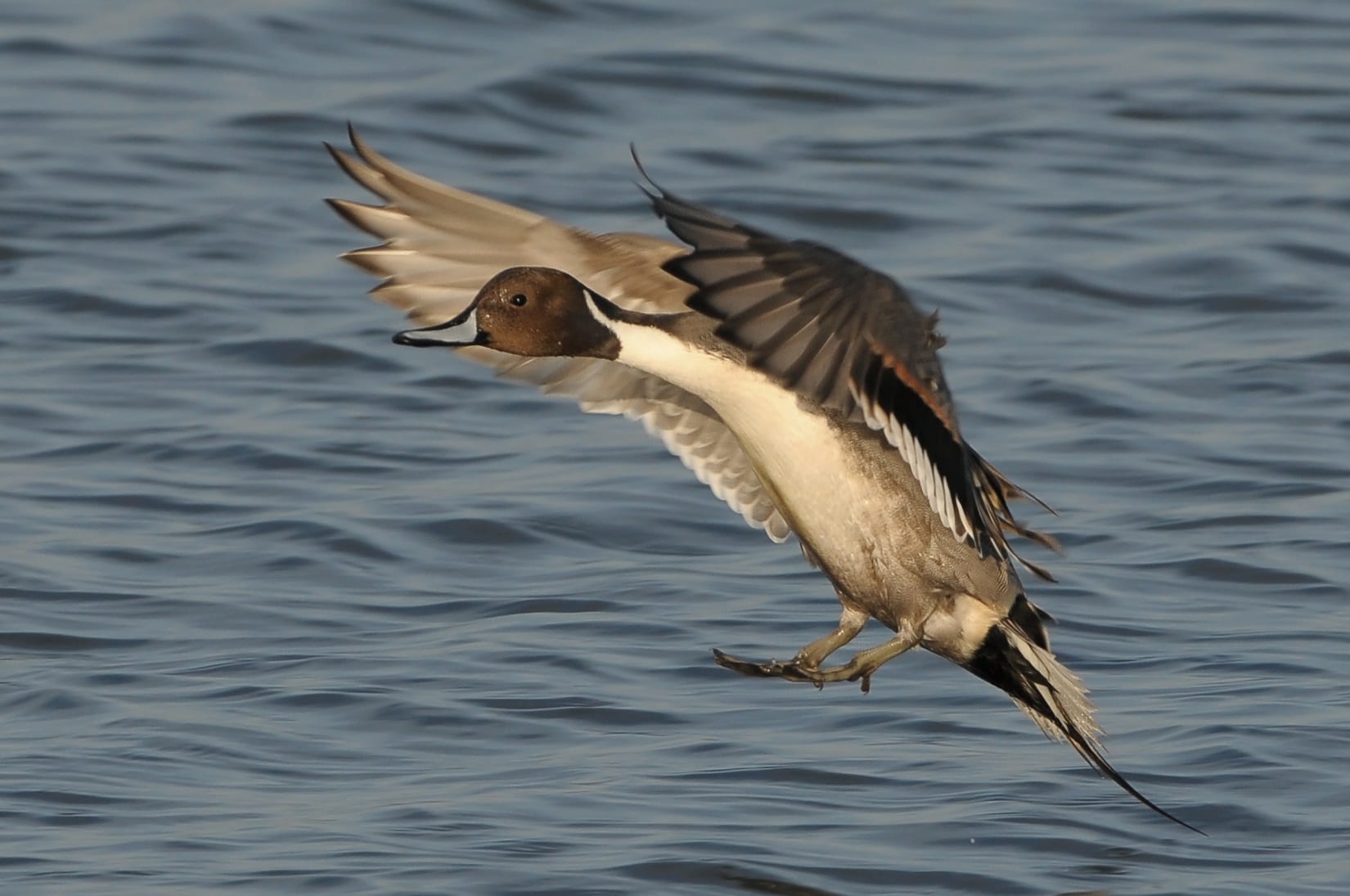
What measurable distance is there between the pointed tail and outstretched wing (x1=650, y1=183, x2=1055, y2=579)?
0.60 metres

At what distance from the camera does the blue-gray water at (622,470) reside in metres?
5.71

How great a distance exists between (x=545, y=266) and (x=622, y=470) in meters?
2.69

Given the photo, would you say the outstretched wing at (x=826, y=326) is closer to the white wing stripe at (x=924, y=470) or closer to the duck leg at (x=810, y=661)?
the white wing stripe at (x=924, y=470)

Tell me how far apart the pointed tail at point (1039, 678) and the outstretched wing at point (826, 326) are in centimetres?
60

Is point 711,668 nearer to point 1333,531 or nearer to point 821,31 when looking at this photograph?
point 1333,531

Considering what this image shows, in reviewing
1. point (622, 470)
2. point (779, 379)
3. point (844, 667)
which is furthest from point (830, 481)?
point (622, 470)

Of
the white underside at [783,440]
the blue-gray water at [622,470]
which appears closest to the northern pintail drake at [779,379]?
the white underside at [783,440]

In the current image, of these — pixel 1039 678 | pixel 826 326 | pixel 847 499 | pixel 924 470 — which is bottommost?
pixel 1039 678

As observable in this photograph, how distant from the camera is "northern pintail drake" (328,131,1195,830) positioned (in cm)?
433

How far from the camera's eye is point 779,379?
452cm

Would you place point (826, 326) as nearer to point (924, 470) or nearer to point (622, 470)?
point (924, 470)

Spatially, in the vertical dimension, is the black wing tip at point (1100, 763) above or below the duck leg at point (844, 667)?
below

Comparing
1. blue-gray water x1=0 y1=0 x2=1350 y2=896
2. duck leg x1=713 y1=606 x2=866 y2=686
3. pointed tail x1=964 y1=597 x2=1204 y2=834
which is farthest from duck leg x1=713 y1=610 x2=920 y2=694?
blue-gray water x1=0 y1=0 x2=1350 y2=896

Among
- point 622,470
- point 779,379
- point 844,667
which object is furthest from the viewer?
point 622,470
